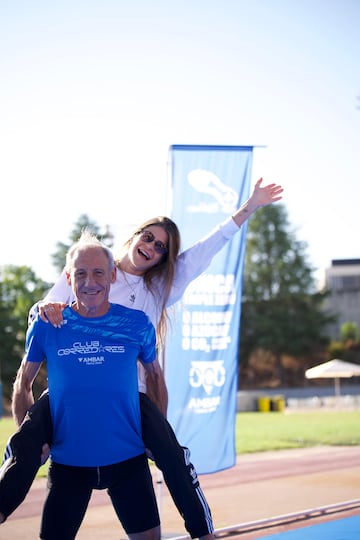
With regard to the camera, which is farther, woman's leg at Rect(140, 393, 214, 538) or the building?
the building

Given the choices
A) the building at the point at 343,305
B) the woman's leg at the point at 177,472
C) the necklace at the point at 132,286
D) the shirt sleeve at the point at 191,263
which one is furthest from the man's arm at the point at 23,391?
the building at the point at 343,305

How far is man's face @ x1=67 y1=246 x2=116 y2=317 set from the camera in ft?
10.0

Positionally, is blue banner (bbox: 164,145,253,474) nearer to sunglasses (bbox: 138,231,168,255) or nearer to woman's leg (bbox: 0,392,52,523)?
sunglasses (bbox: 138,231,168,255)

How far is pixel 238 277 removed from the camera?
21.2ft

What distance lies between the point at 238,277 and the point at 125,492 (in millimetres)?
3622

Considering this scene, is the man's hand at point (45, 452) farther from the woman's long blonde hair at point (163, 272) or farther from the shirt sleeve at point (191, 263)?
the shirt sleeve at point (191, 263)

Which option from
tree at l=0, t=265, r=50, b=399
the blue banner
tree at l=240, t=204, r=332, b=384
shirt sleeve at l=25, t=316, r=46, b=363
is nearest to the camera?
shirt sleeve at l=25, t=316, r=46, b=363

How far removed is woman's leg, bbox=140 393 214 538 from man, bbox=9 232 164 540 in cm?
5

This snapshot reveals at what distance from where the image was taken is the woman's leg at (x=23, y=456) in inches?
111

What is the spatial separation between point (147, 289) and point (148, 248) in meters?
0.22

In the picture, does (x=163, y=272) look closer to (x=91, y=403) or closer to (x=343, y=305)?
(x=91, y=403)

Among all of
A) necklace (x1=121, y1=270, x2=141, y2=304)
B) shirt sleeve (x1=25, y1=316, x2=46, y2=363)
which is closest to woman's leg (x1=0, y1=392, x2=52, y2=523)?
shirt sleeve (x1=25, y1=316, x2=46, y2=363)

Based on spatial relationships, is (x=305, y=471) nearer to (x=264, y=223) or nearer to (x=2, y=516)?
(x=2, y=516)

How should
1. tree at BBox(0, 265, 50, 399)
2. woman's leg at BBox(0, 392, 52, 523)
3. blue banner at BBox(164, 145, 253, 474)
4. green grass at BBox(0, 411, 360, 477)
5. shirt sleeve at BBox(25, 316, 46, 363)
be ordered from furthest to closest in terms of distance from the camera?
tree at BBox(0, 265, 50, 399), green grass at BBox(0, 411, 360, 477), blue banner at BBox(164, 145, 253, 474), shirt sleeve at BBox(25, 316, 46, 363), woman's leg at BBox(0, 392, 52, 523)
